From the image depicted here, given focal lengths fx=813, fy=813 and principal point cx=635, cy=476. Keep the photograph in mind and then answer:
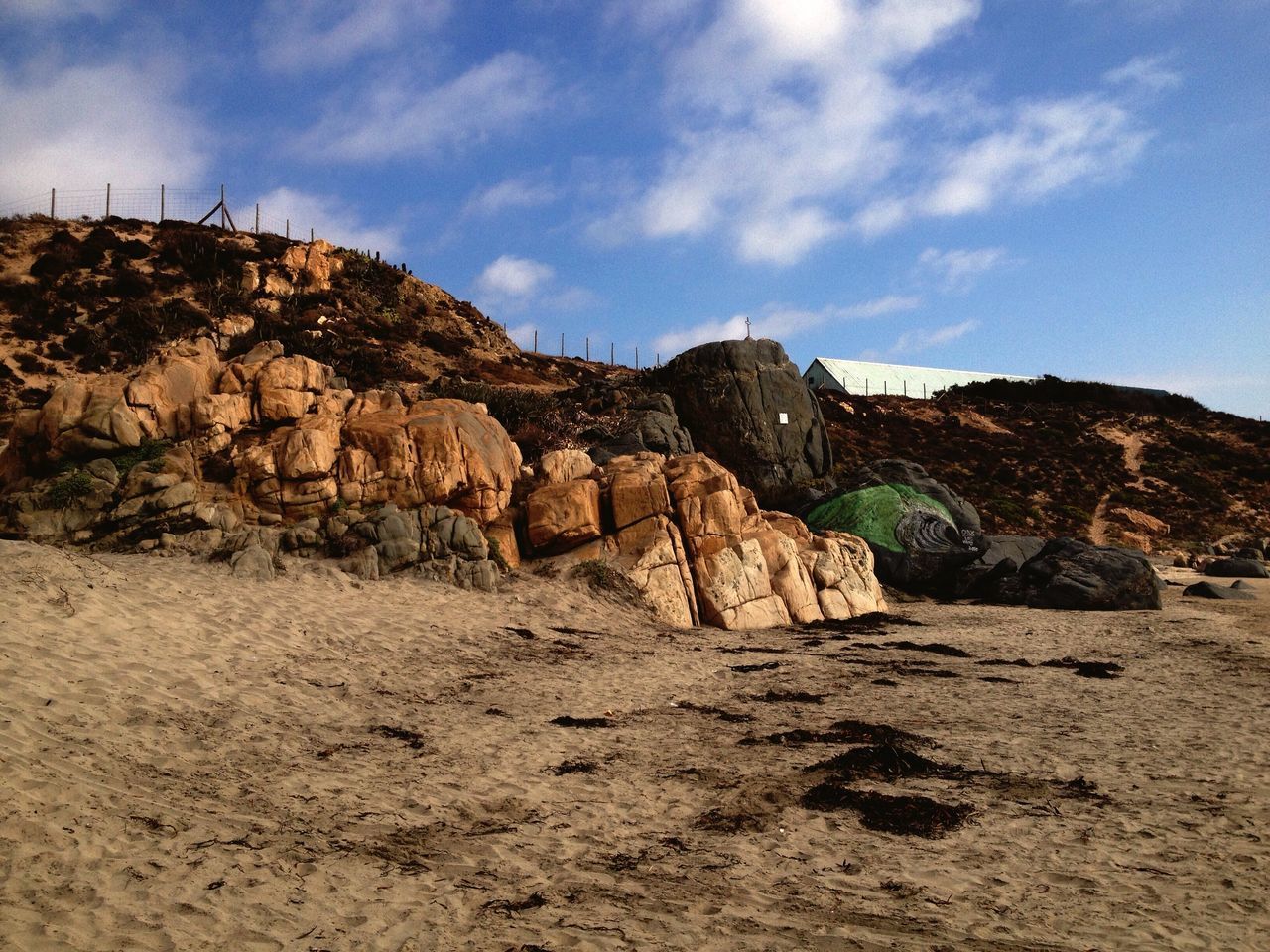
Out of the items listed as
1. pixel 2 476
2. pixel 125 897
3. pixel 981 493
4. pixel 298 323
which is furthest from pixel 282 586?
pixel 981 493

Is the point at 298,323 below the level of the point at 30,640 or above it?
above

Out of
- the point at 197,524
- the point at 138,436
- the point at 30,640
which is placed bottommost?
the point at 30,640

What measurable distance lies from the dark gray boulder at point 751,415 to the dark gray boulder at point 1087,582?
10.3 m

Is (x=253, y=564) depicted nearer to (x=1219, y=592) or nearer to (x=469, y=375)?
(x=1219, y=592)

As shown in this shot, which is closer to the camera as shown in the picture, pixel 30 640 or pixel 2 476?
pixel 30 640

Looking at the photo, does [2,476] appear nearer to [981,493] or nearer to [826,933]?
[826,933]

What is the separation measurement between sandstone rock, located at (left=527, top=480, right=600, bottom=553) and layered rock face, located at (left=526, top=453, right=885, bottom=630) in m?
0.02

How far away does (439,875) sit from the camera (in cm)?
554

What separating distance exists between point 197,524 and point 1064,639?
16.6 meters

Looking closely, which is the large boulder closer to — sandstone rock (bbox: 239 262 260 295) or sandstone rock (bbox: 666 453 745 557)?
sandstone rock (bbox: 666 453 745 557)

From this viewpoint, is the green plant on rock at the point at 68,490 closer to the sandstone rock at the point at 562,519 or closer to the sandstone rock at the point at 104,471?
the sandstone rock at the point at 104,471

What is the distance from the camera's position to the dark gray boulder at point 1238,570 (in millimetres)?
28578

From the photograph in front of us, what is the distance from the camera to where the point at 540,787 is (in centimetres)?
745

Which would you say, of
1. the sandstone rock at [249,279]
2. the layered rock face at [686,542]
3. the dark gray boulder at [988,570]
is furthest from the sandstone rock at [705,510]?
the sandstone rock at [249,279]
